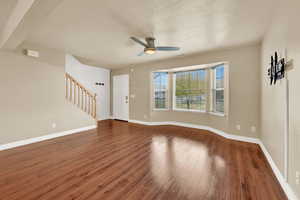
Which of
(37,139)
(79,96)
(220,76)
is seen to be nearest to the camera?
(37,139)

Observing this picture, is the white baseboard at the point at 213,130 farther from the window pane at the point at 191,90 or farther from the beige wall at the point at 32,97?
the beige wall at the point at 32,97

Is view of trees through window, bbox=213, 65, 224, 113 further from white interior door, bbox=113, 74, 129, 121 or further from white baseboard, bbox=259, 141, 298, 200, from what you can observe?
white interior door, bbox=113, 74, 129, 121

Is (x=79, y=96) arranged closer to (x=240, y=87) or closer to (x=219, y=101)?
(x=219, y=101)

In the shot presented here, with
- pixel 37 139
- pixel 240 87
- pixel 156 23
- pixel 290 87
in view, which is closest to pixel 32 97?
pixel 37 139

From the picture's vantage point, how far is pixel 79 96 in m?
4.58

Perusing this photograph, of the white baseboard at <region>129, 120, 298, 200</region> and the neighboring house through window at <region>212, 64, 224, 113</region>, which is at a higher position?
the neighboring house through window at <region>212, 64, 224, 113</region>

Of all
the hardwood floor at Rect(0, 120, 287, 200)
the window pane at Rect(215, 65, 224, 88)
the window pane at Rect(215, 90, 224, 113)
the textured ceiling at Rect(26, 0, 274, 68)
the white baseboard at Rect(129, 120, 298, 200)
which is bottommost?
the hardwood floor at Rect(0, 120, 287, 200)

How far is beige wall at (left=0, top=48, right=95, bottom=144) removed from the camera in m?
2.82

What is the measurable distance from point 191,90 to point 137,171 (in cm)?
353

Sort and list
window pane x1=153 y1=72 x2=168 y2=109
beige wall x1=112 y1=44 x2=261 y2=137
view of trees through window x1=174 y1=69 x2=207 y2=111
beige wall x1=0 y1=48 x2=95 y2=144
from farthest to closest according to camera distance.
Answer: window pane x1=153 y1=72 x2=168 y2=109, view of trees through window x1=174 y1=69 x2=207 y2=111, beige wall x1=112 y1=44 x2=261 y2=137, beige wall x1=0 y1=48 x2=95 y2=144

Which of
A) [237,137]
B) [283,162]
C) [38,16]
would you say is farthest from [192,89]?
[38,16]

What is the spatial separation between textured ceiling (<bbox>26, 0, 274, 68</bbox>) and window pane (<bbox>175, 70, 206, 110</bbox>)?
52.2 inches

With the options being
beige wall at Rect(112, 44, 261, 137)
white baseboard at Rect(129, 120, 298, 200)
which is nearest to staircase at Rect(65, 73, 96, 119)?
white baseboard at Rect(129, 120, 298, 200)

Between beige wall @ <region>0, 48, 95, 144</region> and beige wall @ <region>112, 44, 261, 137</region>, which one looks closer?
beige wall @ <region>0, 48, 95, 144</region>
